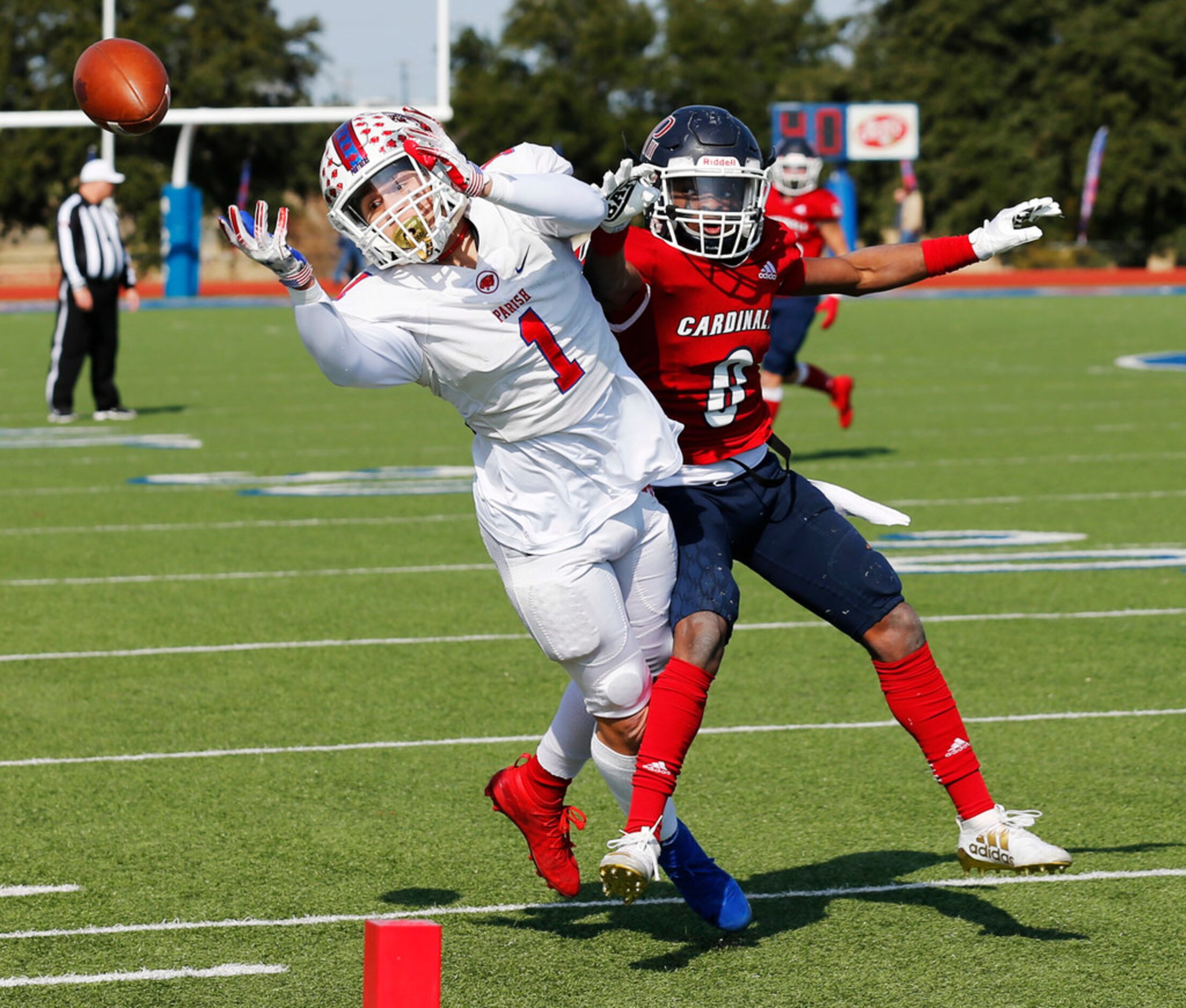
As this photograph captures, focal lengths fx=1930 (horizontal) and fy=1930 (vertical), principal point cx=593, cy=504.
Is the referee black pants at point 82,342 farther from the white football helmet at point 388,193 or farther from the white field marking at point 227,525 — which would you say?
the white football helmet at point 388,193

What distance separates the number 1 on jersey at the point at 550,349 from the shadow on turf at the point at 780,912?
50.0 inches

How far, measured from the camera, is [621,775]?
13.9ft

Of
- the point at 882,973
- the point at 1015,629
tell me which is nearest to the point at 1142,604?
the point at 1015,629

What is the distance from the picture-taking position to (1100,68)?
2298 inches

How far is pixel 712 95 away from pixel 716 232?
66.0 m

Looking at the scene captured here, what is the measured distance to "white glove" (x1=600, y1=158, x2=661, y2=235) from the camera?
405 centimetres

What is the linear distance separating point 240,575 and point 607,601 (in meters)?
5.19

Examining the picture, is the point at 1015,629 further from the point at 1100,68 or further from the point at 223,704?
the point at 1100,68

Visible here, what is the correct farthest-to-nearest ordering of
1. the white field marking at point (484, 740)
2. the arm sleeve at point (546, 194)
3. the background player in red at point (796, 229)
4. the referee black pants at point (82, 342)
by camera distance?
1. the referee black pants at point (82, 342)
2. the background player in red at point (796, 229)
3. the white field marking at point (484, 740)
4. the arm sleeve at point (546, 194)

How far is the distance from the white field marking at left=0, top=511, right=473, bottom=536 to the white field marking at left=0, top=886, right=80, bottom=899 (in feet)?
18.8

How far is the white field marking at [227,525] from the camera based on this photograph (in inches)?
409

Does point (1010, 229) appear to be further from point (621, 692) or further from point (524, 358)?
point (621, 692)

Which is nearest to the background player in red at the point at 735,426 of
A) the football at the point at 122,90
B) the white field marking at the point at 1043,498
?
the football at the point at 122,90

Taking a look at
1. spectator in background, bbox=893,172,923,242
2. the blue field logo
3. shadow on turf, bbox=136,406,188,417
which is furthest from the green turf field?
spectator in background, bbox=893,172,923,242
